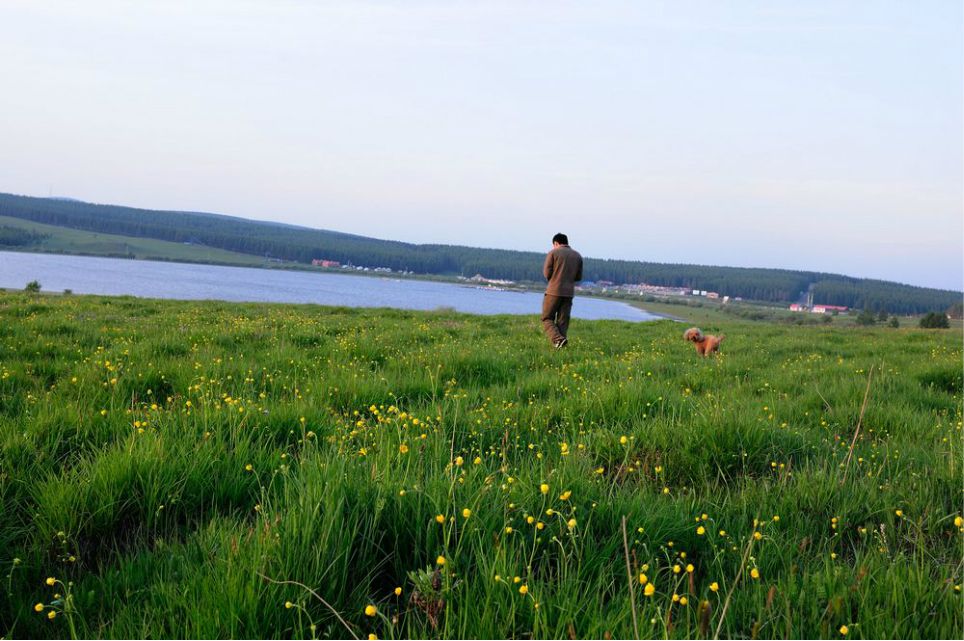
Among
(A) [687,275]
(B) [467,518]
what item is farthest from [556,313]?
(A) [687,275]

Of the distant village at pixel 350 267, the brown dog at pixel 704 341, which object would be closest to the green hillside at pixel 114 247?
the distant village at pixel 350 267

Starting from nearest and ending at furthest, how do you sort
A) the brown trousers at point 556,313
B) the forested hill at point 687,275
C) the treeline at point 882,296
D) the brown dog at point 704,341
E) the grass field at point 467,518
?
the grass field at point 467,518 < the brown dog at point 704,341 < the brown trousers at point 556,313 < the treeline at point 882,296 < the forested hill at point 687,275

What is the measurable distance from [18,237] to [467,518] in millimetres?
204872

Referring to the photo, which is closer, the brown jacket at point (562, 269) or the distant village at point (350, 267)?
the brown jacket at point (562, 269)

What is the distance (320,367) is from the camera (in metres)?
8.00

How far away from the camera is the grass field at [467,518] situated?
7.10 feet

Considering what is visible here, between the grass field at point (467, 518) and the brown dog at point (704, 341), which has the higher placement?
the brown dog at point (704, 341)

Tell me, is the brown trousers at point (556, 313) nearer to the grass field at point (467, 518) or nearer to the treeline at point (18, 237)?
the grass field at point (467, 518)

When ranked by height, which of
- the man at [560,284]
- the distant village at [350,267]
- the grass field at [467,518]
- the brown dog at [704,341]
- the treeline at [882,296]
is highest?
the treeline at [882,296]

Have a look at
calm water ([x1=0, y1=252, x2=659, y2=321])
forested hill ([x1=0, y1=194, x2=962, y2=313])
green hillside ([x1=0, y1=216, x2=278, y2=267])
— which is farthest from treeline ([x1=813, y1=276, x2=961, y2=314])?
green hillside ([x1=0, y1=216, x2=278, y2=267])

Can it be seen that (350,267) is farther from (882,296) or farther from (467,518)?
(467,518)

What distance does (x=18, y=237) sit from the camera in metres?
157

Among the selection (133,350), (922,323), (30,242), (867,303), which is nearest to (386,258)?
(30,242)

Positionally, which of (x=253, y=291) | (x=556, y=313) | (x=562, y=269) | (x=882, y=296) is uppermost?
(x=882, y=296)
